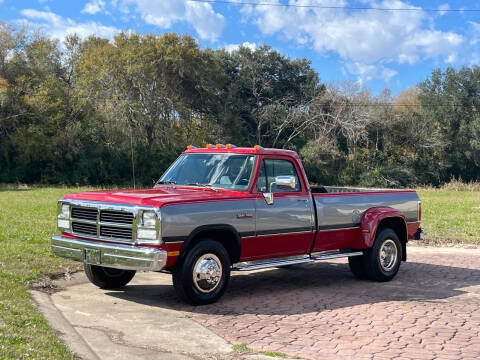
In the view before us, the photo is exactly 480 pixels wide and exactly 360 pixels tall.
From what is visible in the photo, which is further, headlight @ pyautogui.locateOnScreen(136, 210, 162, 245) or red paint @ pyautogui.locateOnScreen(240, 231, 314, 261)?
red paint @ pyautogui.locateOnScreen(240, 231, 314, 261)

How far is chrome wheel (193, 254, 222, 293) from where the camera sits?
7.71 m

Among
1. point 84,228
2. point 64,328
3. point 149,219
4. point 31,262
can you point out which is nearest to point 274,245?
point 149,219

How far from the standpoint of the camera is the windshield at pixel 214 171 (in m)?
8.71

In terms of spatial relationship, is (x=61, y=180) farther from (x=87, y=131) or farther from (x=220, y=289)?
(x=220, y=289)

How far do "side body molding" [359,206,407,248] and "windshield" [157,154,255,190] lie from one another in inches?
90.5

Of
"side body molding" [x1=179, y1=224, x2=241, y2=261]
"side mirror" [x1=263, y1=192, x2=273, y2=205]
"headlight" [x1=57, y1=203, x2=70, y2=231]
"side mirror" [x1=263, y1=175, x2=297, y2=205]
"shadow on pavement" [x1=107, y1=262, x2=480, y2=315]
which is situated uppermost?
"side mirror" [x1=263, y1=175, x2=297, y2=205]

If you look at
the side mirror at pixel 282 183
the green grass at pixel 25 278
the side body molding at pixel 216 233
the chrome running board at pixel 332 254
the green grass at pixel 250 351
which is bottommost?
the green grass at pixel 250 351

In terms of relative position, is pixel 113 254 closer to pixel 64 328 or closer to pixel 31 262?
pixel 64 328

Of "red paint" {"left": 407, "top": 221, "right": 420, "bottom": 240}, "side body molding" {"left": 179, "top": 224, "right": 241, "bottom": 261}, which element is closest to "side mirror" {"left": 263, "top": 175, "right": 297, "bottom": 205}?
"side body molding" {"left": 179, "top": 224, "right": 241, "bottom": 261}

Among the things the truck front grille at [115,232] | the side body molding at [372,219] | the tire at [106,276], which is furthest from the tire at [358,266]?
the truck front grille at [115,232]

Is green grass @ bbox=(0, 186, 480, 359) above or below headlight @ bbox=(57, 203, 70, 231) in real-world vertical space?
below

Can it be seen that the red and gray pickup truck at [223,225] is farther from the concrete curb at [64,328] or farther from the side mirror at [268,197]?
the concrete curb at [64,328]

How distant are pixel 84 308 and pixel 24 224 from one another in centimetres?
853

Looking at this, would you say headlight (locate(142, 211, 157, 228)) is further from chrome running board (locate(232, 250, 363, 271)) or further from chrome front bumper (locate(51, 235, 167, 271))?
chrome running board (locate(232, 250, 363, 271))
